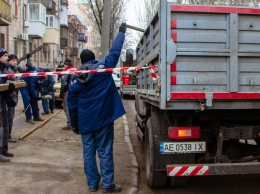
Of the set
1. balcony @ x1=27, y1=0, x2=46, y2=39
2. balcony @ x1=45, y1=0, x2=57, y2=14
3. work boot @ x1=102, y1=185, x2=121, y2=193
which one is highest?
balcony @ x1=45, y1=0, x2=57, y2=14

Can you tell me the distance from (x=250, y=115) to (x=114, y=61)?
1.91 meters

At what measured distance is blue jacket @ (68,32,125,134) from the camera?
5.21 metres

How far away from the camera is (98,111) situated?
521 cm

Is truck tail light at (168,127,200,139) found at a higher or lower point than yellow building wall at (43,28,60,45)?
lower

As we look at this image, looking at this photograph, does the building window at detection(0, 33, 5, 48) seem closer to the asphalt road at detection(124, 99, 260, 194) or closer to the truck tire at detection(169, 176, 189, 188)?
the asphalt road at detection(124, 99, 260, 194)

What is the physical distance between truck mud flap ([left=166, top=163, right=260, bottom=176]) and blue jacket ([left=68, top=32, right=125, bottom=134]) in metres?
1.16

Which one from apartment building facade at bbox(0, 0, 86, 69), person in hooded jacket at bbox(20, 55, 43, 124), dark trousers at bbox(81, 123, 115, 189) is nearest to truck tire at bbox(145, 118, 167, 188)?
dark trousers at bbox(81, 123, 115, 189)

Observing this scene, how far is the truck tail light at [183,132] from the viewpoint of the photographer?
471 cm

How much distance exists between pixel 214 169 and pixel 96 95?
179 cm

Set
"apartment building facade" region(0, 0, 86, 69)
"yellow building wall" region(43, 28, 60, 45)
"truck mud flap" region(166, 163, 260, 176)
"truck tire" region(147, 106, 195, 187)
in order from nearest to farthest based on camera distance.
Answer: "truck mud flap" region(166, 163, 260, 176) → "truck tire" region(147, 106, 195, 187) → "apartment building facade" region(0, 0, 86, 69) → "yellow building wall" region(43, 28, 60, 45)

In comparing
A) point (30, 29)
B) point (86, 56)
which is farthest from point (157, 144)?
point (30, 29)

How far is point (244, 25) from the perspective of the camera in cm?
451

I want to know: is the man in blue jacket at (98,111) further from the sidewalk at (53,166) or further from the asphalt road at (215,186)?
the asphalt road at (215,186)

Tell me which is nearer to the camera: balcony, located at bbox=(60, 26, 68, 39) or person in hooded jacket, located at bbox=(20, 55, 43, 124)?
person in hooded jacket, located at bbox=(20, 55, 43, 124)
